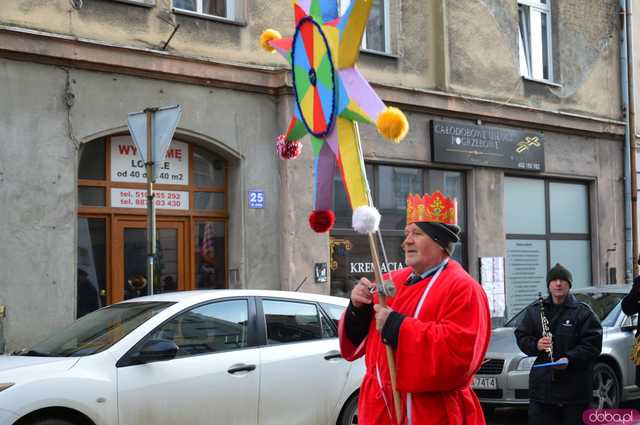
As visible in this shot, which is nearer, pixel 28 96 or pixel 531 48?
pixel 28 96

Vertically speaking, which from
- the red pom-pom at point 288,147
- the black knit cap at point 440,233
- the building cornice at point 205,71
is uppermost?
the building cornice at point 205,71

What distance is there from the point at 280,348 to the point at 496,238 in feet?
34.2

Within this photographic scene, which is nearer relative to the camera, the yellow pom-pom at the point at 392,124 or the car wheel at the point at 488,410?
the yellow pom-pom at the point at 392,124

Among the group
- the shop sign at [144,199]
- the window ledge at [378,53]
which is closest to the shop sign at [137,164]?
the shop sign at [144,199]

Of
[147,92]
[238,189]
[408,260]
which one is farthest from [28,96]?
[408,260]

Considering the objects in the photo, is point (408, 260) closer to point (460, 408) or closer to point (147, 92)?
point (460, 408)

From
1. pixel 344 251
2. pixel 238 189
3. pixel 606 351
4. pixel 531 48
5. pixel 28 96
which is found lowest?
pixel 606 351

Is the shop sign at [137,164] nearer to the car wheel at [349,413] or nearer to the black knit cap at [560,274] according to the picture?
the car wheel at [349,413]

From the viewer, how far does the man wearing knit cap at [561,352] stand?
23.3 ft

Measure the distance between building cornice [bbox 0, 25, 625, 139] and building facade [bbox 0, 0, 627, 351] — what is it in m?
0.03

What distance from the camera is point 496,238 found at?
17.5m

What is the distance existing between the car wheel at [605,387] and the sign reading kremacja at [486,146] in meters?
6.68

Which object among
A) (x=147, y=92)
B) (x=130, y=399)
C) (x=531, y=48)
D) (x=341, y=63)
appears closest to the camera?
(x=341, y=63)

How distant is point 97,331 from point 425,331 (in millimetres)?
3932
